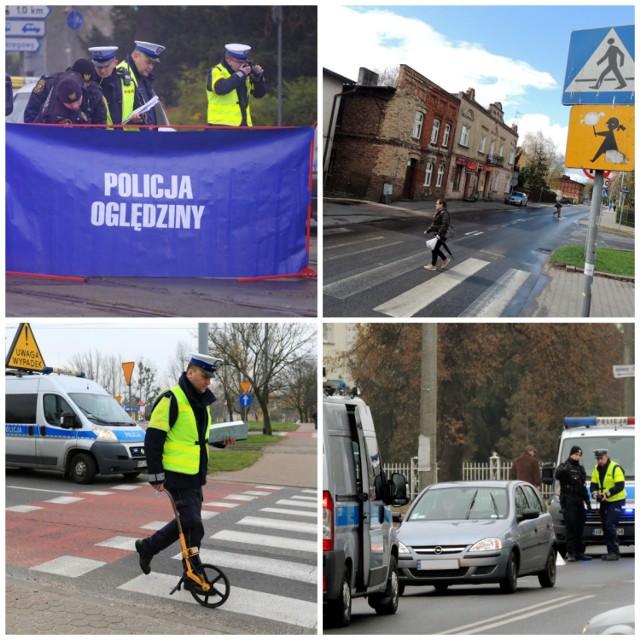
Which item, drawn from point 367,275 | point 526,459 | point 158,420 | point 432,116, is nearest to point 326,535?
point 158,420

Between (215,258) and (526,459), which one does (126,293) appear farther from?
(526,459)

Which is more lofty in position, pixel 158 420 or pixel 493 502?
pixel 158 420

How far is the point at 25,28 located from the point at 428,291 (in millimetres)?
8424

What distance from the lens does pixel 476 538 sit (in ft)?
33.8

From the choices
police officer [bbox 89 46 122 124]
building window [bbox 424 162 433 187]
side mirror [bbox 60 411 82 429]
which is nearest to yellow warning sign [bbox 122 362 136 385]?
police officer [bbox 89 46 122 124]

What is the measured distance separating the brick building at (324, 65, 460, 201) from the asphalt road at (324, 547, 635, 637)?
457cm

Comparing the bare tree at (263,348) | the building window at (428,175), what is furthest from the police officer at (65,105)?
the building window at (428,175)

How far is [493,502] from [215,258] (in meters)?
4.26

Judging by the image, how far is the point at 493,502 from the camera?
11.2m

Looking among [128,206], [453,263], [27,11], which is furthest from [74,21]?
[453,263]

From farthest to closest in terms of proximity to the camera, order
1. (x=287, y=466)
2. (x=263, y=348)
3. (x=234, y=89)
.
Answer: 1. (x=287, y=466)
2. (x=263, y=348)
3. (x=234, y=89)

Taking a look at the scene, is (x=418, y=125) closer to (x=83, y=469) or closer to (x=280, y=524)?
(x=280, y=524)

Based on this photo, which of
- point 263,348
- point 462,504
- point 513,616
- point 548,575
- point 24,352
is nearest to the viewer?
point 513,616

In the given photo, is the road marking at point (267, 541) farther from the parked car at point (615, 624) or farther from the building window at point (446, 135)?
the parked car at point (615, 624)
